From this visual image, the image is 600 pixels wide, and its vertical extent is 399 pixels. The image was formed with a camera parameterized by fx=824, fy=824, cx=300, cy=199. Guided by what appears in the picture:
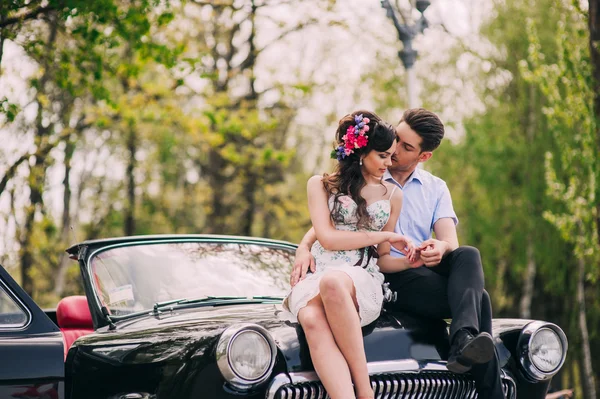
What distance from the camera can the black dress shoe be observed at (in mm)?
3377

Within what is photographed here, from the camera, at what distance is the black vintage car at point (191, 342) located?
10.6 feet

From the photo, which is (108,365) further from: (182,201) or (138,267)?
(182,201)

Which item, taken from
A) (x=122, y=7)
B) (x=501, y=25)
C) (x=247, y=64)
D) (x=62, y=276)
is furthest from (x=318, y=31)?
(x=122, y=7)

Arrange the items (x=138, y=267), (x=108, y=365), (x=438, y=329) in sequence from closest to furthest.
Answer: (x=108, y=365) → (x=438, y=329) → (x=138, y=267)

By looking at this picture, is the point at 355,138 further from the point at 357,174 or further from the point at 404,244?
the point at 404,244

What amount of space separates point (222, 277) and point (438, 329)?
1320 millimetres

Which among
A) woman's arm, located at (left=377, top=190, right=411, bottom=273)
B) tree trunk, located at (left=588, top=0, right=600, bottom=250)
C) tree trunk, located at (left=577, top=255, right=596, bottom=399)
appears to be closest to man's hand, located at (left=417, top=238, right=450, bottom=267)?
woman's arm, located at (left=377, top=190, right=411, bottom=273)

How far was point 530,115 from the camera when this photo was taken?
1992cm

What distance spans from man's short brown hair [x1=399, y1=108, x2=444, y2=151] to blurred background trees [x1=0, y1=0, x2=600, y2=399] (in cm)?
849

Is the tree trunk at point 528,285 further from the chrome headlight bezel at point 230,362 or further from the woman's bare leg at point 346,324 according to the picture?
the chrome headlight bezel at point 230,362

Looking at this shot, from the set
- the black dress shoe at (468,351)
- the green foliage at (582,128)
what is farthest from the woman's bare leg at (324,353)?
the green foliage at (582,128)

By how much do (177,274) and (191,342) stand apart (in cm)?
117

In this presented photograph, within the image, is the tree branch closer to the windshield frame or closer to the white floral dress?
the windshield frame

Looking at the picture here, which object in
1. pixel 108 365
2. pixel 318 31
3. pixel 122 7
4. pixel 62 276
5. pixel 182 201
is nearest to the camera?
pixel 108 365
